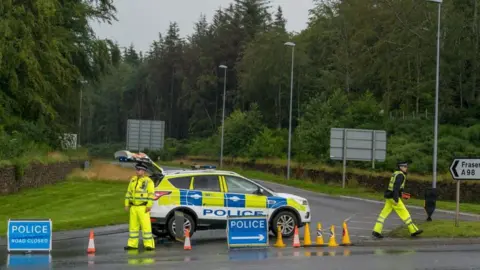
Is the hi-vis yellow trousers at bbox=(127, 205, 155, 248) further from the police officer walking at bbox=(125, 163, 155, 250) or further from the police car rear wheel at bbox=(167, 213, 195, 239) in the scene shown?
the police car rear wheel at bbox=(167, 213, 195, 239)

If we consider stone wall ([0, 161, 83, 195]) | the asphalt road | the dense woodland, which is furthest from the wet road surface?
the dense woodland

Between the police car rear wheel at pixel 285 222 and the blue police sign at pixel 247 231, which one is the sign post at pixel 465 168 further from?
the blue police sign at pixel 247 231

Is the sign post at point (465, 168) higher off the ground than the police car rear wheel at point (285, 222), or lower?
higher

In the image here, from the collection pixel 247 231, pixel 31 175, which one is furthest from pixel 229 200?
pixel 31 175

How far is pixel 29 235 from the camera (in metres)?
15.1

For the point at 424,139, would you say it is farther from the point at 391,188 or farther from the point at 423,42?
the point at 391,188

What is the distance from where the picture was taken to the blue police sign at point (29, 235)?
1500 centimetres

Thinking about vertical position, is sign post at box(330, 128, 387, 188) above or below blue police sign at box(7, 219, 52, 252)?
above

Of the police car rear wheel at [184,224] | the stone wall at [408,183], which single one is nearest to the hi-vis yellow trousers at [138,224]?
the police car rear wheel at [184,224]

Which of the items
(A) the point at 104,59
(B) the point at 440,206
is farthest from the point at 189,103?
(B) the point at 440,206

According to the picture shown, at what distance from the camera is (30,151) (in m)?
41.0

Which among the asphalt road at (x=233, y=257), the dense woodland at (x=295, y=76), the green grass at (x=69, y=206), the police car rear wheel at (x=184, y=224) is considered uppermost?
the dense woodland at (x=295, y=76)

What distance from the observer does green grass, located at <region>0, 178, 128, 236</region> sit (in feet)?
73.9

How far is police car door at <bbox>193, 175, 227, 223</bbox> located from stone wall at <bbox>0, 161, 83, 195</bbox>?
1804cm
